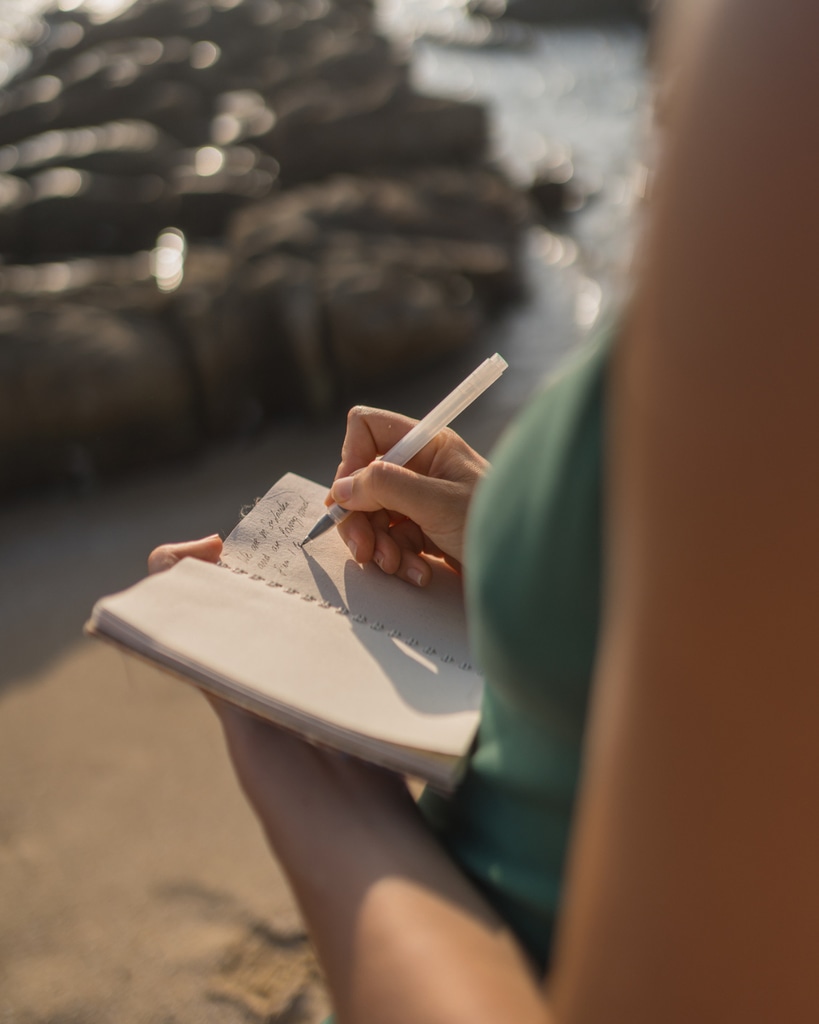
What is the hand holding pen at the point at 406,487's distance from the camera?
0.73 meters

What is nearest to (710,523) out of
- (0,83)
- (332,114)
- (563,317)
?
(563,317)

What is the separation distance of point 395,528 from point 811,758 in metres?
0.52

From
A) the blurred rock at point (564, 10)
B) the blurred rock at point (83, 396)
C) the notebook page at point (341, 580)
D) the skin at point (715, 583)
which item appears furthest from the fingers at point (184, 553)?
the blurred rock at point (564, 10)

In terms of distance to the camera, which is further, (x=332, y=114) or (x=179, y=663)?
(x=332, y=114)

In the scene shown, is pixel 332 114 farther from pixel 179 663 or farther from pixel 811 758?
pixel 811 758

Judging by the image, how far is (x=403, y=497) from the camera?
0.72m

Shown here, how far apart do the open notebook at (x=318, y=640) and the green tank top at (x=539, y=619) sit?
0.06 meters

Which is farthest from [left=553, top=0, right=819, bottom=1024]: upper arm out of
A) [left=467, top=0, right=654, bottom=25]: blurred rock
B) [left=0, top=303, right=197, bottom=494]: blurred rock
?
[left=467, top=0, right=654, bottom=25]: blurred rock

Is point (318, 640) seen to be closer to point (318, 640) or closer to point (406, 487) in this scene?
point (318, 640)

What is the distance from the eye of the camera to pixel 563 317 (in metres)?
2.95

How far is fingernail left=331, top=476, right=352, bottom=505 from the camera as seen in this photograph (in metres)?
0.74

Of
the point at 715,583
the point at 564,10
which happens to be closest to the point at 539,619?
the point at 715,583

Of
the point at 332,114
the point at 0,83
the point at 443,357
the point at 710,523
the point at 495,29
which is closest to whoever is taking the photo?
the point at 710,523

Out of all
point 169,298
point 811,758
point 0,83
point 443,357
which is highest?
point 0,83
